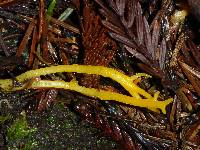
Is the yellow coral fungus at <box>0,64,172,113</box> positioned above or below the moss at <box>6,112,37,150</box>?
above

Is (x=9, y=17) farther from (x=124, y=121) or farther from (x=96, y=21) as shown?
(x=124, y=121)

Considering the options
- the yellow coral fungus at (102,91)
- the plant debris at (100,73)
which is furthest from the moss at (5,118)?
the yellow coral fungus at (102,91)

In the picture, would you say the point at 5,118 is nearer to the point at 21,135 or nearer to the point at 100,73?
the point at 21,135

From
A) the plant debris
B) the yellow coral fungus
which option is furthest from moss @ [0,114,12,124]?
the yellow coral fungus

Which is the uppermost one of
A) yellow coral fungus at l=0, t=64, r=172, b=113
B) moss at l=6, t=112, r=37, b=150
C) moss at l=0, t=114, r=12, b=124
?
yellow coral fungus at l=0, t=64, r=172, b=113

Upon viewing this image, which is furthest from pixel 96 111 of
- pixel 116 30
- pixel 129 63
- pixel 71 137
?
pixel 116 30

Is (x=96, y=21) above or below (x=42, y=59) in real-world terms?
above

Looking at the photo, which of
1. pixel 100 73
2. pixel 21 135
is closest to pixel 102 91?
pixel 100 73

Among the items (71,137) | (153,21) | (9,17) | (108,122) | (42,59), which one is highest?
(153,21)

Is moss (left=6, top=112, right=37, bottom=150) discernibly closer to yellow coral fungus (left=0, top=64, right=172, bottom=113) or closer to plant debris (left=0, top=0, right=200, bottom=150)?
plant debris (left=0, top=0, right=200, bottom=150)
